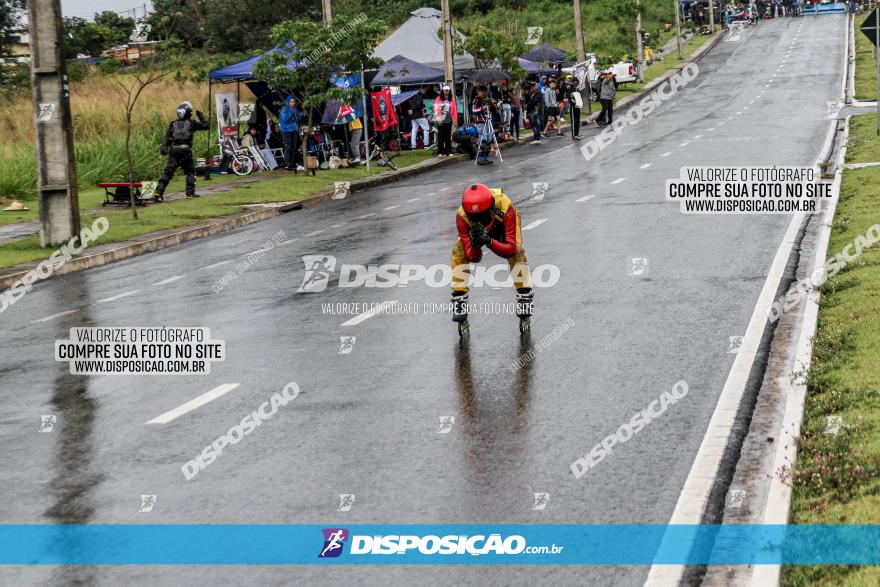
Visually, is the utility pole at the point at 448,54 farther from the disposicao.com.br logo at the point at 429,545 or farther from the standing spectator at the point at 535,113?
the disposicao.com.br logo at the point at 429,545

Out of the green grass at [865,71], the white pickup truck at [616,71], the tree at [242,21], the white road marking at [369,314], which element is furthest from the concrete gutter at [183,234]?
the tree at [242,21]

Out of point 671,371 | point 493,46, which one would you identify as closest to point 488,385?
point 671,371

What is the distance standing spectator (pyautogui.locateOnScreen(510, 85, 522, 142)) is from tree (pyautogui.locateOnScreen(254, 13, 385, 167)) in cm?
1182

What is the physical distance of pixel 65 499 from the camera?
7.75 metres

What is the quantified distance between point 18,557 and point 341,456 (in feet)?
7.16

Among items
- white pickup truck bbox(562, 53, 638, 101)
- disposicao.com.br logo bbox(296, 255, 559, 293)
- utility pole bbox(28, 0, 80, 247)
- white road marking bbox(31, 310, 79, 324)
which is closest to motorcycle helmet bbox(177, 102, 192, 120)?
utility pole bbox(28, 0, 80, 247)

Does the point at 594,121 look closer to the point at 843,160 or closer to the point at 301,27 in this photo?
the point at 301,27

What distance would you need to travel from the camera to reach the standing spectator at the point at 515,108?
44.6 meters

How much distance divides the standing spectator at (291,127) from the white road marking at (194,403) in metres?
24.4

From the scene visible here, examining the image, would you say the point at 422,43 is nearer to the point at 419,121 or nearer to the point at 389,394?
the point at 419,121

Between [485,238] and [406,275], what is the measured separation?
4.72 meters

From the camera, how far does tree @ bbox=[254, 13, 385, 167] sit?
3262 cm

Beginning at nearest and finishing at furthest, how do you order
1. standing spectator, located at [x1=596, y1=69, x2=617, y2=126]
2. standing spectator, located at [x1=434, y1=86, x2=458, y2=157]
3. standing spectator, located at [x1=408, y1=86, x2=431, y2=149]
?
1. standing spectator, located at [x1=434, y1=86, x2=458, y2=157]
2. standing spectator, located at [x1=408, y1=86, x2=431, y2=149]
3. standing spectator, located at [x1=596, y1=69, x2=617, y2=126]

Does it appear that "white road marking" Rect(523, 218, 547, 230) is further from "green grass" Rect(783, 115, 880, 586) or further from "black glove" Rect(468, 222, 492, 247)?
"black glove" Rect(468, 222, 492, 247)
